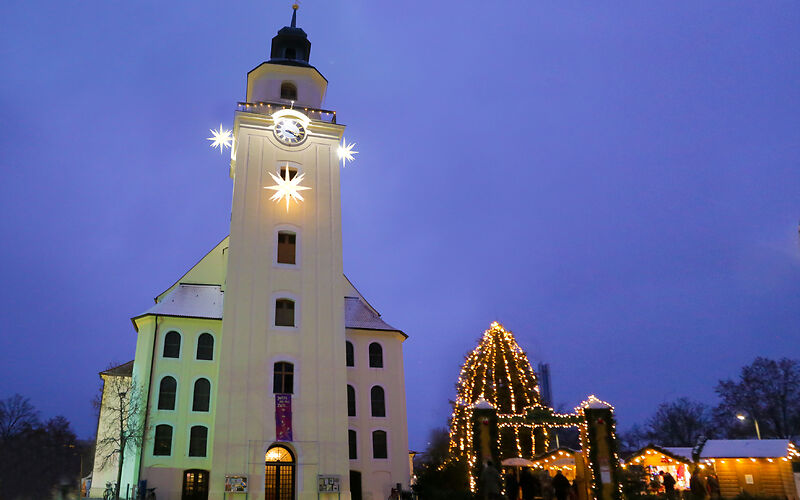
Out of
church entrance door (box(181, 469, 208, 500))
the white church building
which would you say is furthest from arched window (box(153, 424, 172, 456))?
church entrance door (box(181, 469, 208, 500))

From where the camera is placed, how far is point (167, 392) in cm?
2986

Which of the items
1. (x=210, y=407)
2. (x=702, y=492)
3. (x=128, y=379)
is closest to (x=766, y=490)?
(x=702, y=492)

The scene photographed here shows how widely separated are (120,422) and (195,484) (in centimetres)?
452

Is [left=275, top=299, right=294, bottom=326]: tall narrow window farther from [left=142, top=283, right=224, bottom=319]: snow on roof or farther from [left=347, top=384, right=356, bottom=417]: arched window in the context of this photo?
[left=347, top=384, right=356, bottom=417]: arched window

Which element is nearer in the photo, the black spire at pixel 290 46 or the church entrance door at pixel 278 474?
the church entrance door at pixel 278 474

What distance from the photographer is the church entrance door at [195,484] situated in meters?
28.1

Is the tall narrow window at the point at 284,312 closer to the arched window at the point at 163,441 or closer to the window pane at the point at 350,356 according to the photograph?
the window pane at the point at 350,356

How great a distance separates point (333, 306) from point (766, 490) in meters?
20.1

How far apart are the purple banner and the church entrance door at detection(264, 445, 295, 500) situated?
2.56 feet

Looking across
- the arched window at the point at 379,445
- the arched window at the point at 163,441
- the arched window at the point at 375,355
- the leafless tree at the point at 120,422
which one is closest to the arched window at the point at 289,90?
the arched window at the point at 375,355

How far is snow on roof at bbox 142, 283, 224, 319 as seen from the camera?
3161cm

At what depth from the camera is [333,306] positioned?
27.8 metres

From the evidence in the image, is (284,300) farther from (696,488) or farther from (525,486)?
(696,488)

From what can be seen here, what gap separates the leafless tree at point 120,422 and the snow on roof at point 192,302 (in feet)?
12.9
